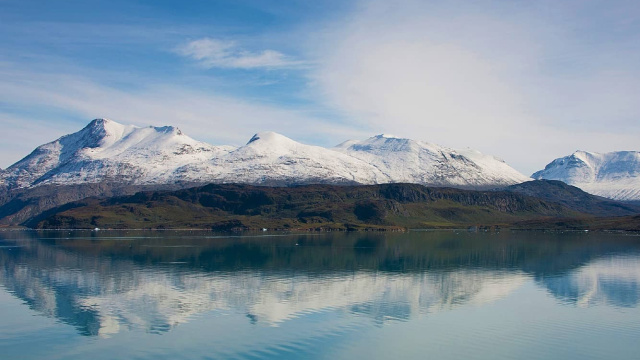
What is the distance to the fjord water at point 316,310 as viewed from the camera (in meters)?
48.2

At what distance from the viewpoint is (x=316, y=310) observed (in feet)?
209

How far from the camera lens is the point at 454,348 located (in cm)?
4825

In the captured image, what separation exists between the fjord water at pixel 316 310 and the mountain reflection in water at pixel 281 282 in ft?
1.04

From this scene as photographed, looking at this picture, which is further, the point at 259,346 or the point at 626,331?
the point at 626,331

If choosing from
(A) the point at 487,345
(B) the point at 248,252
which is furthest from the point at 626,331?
(B) the point at 248,252

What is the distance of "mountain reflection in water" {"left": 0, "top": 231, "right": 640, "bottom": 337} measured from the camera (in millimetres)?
63688

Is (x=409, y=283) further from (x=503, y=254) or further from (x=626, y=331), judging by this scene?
(x=503, y=254)

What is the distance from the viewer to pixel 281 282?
87.1m

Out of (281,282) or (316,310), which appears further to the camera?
(281,282)

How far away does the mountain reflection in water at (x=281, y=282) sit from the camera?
6369 centimetres

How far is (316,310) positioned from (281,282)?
2422 centimetres

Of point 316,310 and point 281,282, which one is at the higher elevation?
point 281,282

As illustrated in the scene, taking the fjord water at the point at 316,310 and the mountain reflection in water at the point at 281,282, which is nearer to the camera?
the fjord water at the point at 316,310

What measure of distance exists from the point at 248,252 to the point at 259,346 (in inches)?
3862
